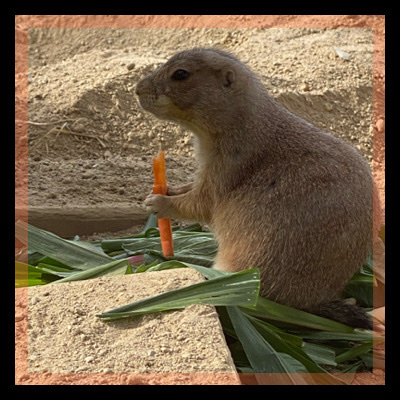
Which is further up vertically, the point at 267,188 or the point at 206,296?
the point at 267,188

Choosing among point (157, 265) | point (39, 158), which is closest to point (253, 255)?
point (157, 265)

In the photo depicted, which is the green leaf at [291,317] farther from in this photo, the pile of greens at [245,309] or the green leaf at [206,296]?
the green leaf at [206,296]

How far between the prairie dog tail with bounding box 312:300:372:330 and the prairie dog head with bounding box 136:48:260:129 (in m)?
1.36

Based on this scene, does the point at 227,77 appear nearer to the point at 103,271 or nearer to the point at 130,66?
the point at 103,271

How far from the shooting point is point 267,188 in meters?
4.86

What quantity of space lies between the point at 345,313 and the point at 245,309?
0.61 meters

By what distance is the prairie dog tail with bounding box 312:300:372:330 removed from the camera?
4.61 meters

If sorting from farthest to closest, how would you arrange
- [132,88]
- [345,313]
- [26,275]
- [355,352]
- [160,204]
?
[132,88] < [160,204] < [26,275] < [345,313] < [355,352]

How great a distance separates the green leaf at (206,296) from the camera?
13.5ft

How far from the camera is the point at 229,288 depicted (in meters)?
4.27

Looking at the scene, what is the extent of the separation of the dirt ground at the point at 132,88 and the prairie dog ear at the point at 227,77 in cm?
197

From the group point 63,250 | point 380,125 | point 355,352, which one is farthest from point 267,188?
point 380,125
